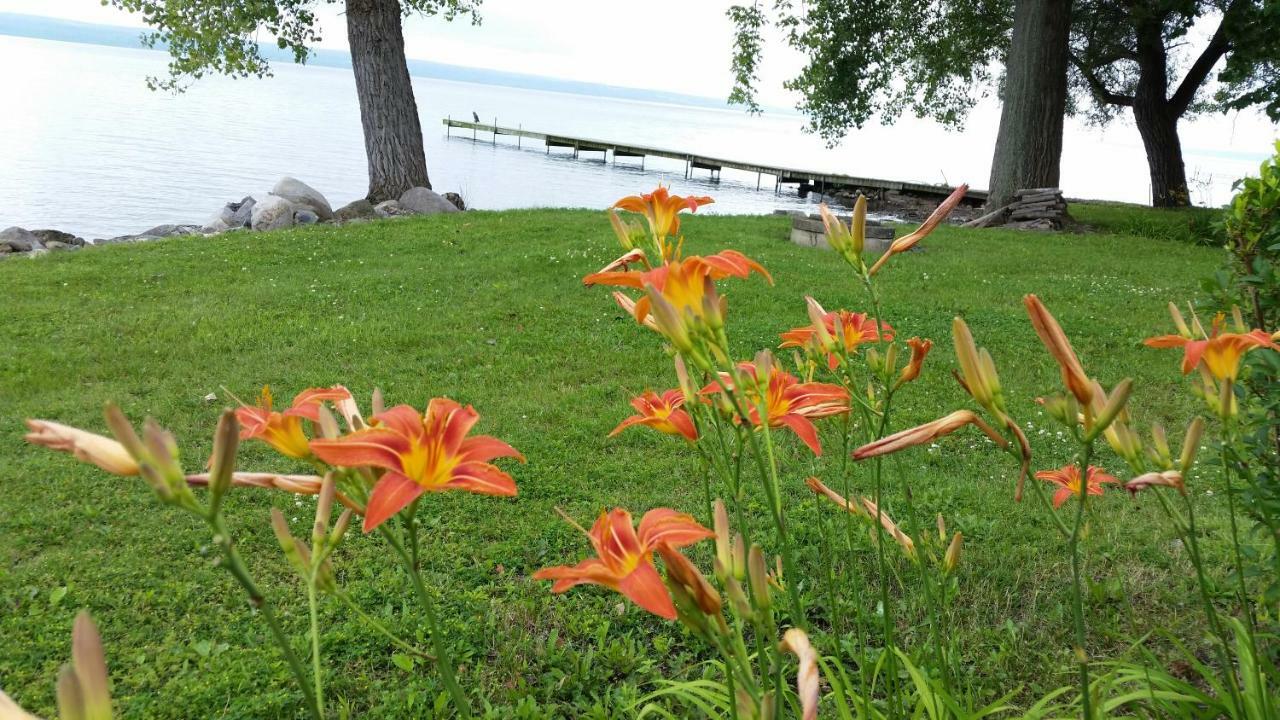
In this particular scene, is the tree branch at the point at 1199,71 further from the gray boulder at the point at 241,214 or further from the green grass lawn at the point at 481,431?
the gray boulder at the point at 241,214

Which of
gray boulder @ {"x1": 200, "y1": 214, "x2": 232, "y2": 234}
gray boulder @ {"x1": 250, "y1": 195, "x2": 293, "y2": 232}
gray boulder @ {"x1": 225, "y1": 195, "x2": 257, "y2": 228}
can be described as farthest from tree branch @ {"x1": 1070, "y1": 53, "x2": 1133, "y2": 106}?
gray boulder @ {"x1": 200, "y1": 214, "x2": 232, "y2": 234}

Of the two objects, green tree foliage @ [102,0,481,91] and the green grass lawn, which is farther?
green tree foliage @ [102,0,481,91]

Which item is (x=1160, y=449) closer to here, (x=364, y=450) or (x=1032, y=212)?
(x=364, y=450)

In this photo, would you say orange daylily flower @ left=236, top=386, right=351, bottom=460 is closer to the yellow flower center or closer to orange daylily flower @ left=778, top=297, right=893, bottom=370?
the yellow flower center

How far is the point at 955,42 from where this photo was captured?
15492 mm

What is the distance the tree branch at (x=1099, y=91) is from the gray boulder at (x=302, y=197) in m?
14.3

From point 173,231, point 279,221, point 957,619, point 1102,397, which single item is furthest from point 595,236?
point 1102,397

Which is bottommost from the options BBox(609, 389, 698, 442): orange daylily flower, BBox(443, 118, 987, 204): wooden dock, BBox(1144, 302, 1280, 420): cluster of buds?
BBox(609, 389, 698, 442): orange daylily flower

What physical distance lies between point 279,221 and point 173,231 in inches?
61.7

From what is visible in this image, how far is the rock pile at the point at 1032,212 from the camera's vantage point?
41.7 feet

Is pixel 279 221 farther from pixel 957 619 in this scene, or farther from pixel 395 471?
pixel 395 471

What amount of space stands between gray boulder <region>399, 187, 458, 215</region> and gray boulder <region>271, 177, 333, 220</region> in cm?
111

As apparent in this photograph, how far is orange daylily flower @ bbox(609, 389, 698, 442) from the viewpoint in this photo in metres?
1.29

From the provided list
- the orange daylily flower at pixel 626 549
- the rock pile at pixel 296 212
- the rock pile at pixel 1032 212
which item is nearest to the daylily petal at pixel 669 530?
the orange daylily flower at pixel 626 549
